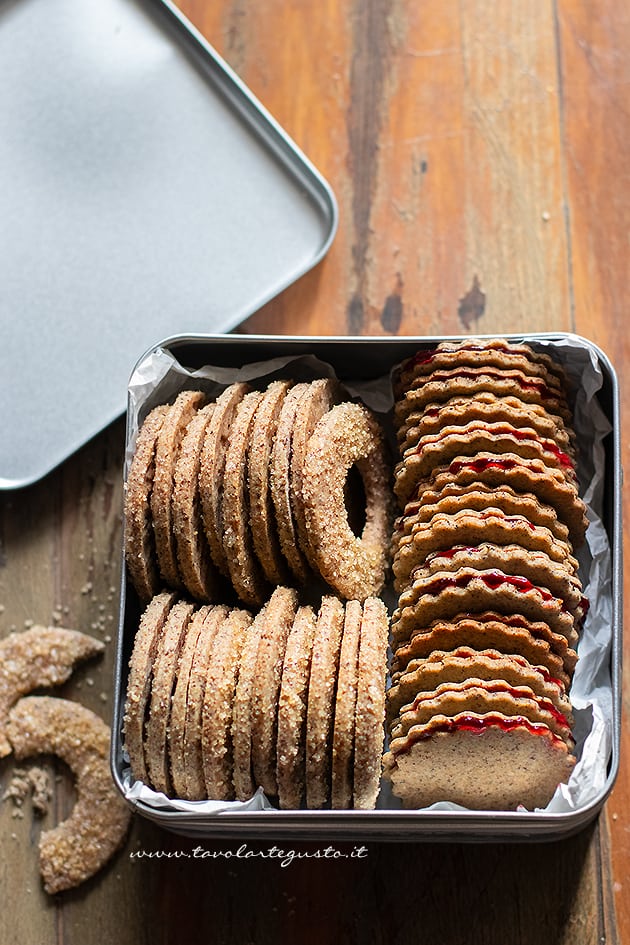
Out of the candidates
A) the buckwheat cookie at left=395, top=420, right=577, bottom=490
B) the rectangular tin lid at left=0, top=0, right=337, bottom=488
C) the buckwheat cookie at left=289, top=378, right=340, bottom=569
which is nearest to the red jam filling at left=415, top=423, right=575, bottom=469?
the buckwheat cookie at left=395, top=420, right=577, bottom=490

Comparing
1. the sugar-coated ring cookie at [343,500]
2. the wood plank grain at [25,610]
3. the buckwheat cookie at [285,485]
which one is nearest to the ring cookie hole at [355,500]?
the sugar-coated ring cookie at [343,500]

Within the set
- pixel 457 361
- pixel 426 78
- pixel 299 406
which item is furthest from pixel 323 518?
pixel 426 78

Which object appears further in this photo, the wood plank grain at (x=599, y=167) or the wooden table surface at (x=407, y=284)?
the wood plank grain at (x=599, y=167)

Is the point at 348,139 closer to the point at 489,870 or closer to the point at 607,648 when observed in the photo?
the point at 607,648

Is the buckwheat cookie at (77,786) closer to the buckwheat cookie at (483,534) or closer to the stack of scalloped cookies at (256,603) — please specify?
the stack of scalloped cookies at (256,603)

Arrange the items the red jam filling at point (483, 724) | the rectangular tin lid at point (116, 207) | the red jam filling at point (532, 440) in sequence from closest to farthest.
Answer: the red jam filling at point (483, 724) → the red jam filling at point (532, 440) → the rectangular tin lid at point (116, 207)
